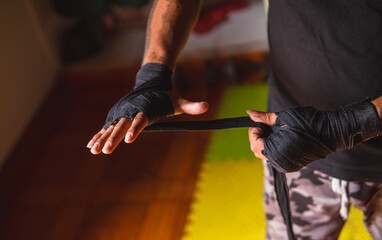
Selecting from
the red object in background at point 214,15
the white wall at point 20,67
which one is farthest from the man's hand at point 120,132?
the red object in background at point 214,15

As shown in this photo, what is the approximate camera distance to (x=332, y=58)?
767mm

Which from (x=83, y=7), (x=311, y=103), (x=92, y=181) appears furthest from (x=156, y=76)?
(x=83, y=7)

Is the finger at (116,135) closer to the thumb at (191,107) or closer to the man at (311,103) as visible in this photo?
the man at (311,103)

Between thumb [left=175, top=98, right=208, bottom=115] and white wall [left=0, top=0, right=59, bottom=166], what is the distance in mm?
1386

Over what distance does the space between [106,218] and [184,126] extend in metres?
0.97

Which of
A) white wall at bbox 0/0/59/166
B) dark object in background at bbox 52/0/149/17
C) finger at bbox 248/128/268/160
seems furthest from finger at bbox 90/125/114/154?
dark object in background at bbox 52/0/149/17

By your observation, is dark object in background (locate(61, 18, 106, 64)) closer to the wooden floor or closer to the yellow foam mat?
the wooden floor

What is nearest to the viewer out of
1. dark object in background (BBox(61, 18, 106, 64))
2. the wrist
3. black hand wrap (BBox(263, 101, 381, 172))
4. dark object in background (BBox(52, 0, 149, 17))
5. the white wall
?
black hand wrap (BBox(263, 101, 381, 172))

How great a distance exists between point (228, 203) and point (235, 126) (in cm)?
91

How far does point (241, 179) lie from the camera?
5.51ft

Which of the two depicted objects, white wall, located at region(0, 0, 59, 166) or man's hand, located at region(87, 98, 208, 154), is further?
white wall, located at region(0, 0, 59, 166)

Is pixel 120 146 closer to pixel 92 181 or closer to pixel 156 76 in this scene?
pixel 92 181

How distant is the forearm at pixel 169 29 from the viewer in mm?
879

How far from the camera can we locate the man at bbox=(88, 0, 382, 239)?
2.22ft
